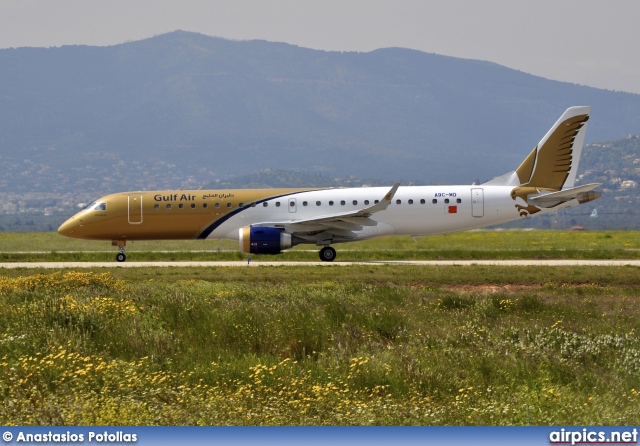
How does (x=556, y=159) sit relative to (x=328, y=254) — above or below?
above

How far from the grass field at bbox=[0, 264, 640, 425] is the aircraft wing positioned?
13.2m

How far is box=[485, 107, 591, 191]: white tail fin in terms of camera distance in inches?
1602

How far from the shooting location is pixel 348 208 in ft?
134

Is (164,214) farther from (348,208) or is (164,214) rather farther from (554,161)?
(554,161)

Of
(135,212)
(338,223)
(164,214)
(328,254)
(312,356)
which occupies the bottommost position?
(312,356)

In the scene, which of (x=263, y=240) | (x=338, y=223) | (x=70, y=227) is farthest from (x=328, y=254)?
(x=70, y=227)

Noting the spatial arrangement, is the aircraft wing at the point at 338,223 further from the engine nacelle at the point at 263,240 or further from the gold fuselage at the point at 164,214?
the gold fuselage at the point at 164,214

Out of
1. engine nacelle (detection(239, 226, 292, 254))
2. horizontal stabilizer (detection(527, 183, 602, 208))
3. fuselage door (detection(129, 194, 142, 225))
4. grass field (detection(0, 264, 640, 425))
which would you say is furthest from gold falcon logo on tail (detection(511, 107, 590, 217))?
fuselage door (detection(129, 194, 142, 225))

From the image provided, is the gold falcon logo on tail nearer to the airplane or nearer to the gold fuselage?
the airplane

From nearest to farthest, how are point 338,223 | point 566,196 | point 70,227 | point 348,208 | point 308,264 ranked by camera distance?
point 308,264
point 566,196
point 338,223
point 348,208
point 70,227

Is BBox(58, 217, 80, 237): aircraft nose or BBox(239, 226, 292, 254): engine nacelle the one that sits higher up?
BBox(58, 217, 80, 237): aircraft nose

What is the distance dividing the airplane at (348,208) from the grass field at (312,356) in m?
14.2

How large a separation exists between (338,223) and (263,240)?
3.23 meters

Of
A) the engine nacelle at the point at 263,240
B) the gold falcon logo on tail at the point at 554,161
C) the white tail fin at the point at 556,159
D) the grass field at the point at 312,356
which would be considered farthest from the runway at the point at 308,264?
the grass field at the point at 312,356
